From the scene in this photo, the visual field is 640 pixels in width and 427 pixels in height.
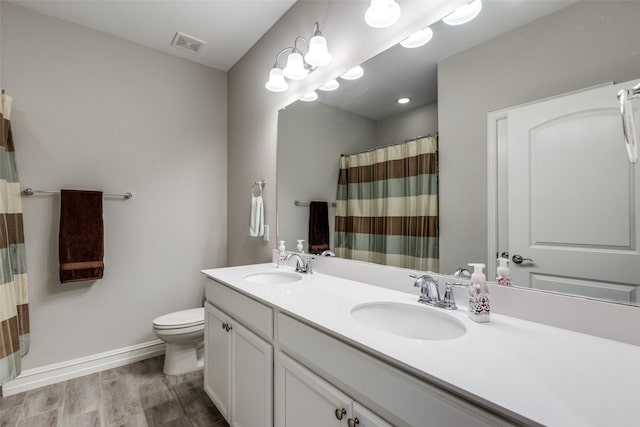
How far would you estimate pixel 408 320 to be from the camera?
1114 millimetres

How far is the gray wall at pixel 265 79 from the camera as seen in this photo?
1.49 m

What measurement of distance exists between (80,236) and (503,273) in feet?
8.48

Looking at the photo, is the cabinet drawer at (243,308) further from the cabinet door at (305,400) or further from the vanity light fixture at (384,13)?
the vanity light fixture at (384,13)

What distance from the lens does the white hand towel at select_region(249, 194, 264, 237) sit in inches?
88.9

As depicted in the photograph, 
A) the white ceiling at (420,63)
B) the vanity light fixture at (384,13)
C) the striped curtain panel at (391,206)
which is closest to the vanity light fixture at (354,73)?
the white ceiling at (420,63)

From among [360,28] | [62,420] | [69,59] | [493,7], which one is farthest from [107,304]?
[493,7]

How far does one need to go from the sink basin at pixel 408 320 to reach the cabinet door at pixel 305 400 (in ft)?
0.88

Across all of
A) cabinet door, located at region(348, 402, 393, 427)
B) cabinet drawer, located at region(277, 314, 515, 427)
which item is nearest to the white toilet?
cabinet drawer, located at region(277, 314, 515, 427)

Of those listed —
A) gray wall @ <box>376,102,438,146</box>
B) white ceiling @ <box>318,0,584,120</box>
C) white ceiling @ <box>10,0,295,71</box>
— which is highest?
white ceiling @ <box>10,0,295,71</box>

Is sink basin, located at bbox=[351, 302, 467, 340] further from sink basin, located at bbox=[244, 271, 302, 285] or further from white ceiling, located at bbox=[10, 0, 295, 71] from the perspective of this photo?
white ceiling, located at bbox=[10, 0, 295, 71]

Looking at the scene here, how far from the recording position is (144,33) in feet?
7.54

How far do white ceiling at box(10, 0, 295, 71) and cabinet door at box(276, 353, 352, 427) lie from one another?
221cm

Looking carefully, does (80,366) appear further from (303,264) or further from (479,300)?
(479,300)

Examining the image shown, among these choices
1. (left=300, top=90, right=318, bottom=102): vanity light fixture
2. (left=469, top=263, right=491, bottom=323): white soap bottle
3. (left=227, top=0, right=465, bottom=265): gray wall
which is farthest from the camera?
(left=300, top=90, right=318, bottom=102): vanity light fixture
